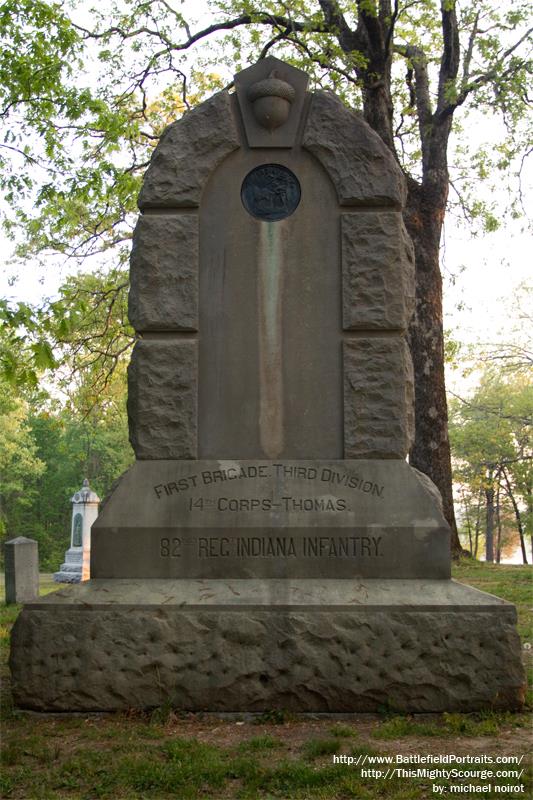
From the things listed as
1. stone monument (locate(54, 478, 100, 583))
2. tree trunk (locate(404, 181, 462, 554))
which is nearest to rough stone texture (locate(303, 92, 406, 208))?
tree trunk (locate(404, 181, 462, 554))

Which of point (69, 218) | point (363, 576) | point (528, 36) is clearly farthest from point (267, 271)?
point (528, 36)

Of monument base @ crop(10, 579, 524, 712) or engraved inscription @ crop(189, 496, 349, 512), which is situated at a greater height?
engraved inscription @ crop(189, 496, 349, 512)

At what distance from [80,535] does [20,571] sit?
12998 mm

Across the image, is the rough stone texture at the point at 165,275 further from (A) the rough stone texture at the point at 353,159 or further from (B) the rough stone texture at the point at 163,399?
(A) the rough stone texture at the point at 353,159

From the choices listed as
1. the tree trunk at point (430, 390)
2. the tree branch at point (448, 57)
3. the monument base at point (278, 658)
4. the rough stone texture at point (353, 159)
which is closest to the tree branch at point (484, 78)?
the tree branch at point (448, 57)

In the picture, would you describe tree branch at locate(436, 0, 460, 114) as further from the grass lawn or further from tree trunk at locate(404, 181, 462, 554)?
the grass lawn

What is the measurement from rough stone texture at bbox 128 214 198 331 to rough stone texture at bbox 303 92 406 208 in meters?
1.09

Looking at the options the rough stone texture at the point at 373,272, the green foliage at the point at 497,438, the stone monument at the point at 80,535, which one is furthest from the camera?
the green foliage at the point at 497,438

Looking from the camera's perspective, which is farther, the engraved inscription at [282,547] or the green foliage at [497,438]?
the green foliage at [497,438]

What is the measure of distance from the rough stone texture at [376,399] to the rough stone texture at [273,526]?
0.18 metres

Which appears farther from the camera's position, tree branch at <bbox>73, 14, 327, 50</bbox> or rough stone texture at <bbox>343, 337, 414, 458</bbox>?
tree branch at <bbox>73, 14, 327, 50</bbox>

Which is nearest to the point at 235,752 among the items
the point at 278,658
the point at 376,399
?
the point at 278,658

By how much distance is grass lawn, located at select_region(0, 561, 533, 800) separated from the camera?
3.79 meters

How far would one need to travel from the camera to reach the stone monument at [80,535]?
24.0 meters
